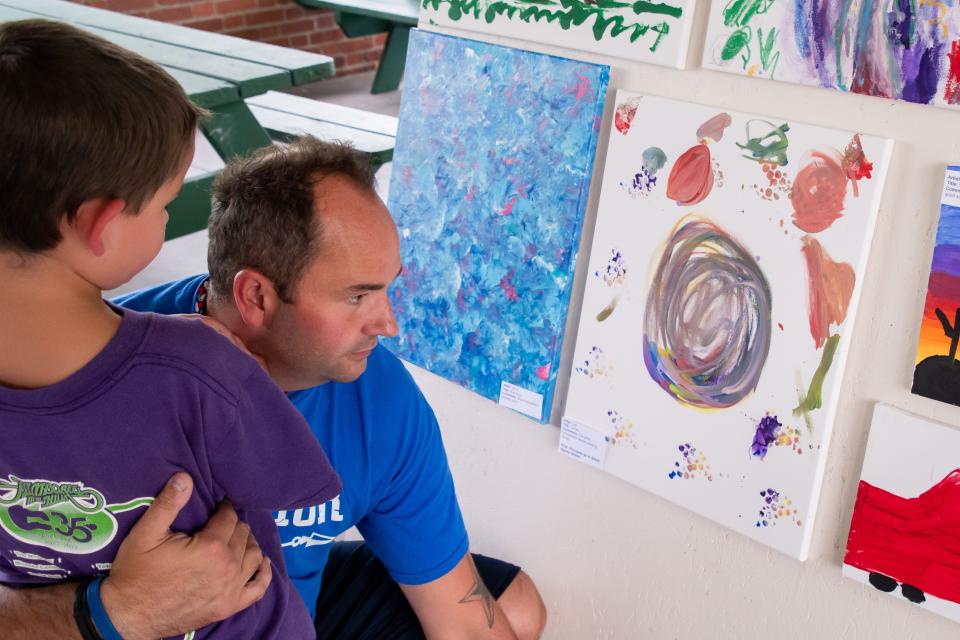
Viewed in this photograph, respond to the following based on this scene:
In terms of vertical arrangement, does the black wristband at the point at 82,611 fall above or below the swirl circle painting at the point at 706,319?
below

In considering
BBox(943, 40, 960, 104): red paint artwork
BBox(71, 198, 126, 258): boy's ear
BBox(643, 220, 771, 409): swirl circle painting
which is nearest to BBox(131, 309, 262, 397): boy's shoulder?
BBox(71, 198, 126, 258): boy's ear

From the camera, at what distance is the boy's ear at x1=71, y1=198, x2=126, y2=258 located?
89cm

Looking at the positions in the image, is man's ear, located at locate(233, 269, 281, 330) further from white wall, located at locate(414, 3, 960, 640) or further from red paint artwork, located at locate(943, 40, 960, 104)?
red paint artwork, located at locate(943, 40, 960, 104)

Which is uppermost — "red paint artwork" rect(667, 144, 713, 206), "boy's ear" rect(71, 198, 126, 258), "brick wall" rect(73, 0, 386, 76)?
"brick wall" rect(73, 0, 386, 76)

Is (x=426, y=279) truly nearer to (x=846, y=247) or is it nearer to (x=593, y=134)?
(x=593, y=134)

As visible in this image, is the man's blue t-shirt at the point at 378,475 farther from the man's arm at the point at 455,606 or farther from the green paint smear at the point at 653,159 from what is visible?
the green paint smear at the point at 653,159

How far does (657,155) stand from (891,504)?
25.3 inches

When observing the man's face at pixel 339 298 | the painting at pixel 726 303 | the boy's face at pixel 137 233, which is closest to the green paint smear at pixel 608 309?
the painting at pixel 726 303

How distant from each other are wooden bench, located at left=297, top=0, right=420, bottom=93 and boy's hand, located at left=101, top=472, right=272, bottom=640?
467cm

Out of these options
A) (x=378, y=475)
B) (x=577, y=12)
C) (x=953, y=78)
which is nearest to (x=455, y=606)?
(x=378, y=475)

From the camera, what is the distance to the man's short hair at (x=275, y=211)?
5.03 feet

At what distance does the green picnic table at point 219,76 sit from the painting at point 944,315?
84.1 inches

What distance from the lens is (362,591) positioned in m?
1.93

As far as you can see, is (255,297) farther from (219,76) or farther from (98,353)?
(219,76)
